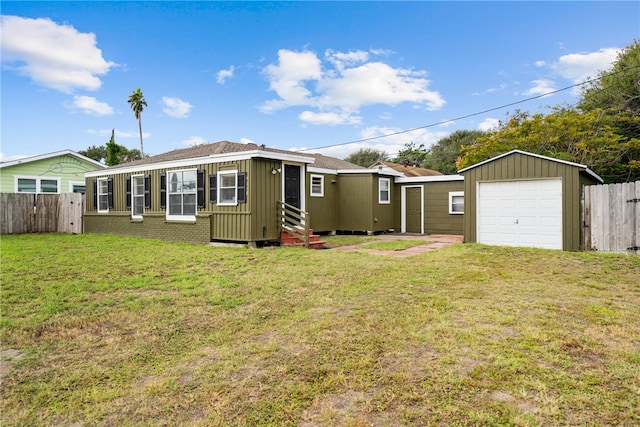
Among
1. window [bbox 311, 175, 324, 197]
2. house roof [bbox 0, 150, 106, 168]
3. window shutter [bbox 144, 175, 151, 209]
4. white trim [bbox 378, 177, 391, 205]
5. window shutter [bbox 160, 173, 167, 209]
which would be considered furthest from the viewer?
house roof [bbox 0, 150, 106, 168]

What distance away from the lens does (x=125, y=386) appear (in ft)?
8.90

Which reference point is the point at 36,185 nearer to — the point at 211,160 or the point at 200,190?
the point at 200,190

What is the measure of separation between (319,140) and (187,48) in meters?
14.5

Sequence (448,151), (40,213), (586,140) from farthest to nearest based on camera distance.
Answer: (448,151)
(586,140)
(40,213)

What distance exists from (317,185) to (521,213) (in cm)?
712

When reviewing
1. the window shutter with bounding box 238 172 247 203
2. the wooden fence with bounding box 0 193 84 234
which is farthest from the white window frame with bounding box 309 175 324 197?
the wooden fence with bounding box 0 193 84 234

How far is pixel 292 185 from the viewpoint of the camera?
38.7 ft

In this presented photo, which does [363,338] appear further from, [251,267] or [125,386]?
[251,267]

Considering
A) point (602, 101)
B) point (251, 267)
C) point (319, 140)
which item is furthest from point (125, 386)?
point (319, 140)

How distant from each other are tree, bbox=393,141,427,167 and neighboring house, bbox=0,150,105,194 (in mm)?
30613

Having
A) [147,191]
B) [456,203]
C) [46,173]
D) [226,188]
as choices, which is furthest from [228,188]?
[46,173]

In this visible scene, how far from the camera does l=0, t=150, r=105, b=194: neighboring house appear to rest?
56.9 feet

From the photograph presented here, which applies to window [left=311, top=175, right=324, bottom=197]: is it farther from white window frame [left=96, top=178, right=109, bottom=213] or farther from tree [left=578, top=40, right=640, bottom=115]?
tree [left=578, top=40, right=640, bottom=115]

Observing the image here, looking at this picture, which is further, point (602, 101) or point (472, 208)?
point (602, 101)
